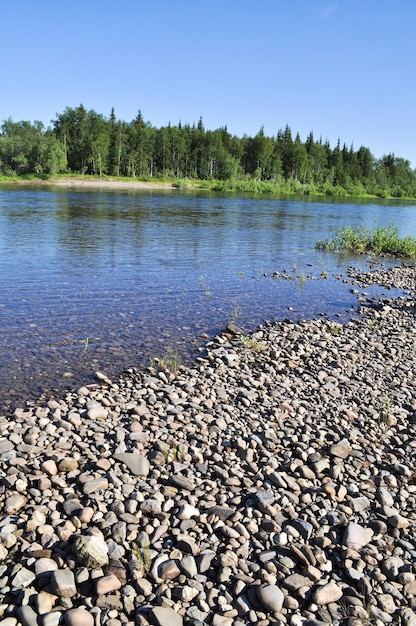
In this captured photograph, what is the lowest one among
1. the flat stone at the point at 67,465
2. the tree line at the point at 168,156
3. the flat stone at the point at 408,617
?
the flat stone at the point at 408,617


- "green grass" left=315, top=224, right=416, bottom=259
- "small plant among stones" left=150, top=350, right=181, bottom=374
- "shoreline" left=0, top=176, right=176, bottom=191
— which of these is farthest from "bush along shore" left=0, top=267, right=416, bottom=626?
"shoreline" left=0, top=176, right=176, bottom=191

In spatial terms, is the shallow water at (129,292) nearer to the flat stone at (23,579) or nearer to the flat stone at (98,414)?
the flat stone at (98,414)

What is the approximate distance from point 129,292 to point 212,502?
1231 cm

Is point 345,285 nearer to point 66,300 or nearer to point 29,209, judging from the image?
point 66,300

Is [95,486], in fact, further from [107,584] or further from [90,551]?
[107,584]

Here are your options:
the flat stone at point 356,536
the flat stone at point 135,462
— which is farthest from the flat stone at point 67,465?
the flat stone at point 356,536

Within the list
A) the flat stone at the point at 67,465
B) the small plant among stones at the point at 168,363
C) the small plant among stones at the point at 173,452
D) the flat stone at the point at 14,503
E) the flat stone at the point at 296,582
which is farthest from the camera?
the small plant among stones at the point at 168,363

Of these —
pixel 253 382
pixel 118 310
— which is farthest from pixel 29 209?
pixel 253 382

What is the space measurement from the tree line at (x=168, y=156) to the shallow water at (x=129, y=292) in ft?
292

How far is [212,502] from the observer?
578 cm

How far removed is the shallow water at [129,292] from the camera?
1095cm

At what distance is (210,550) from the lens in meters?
5.02

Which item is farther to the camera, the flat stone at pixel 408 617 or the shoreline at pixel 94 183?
the shoreline at pixel 94 183

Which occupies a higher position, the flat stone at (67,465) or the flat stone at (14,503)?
the flat stone at (67,465)
